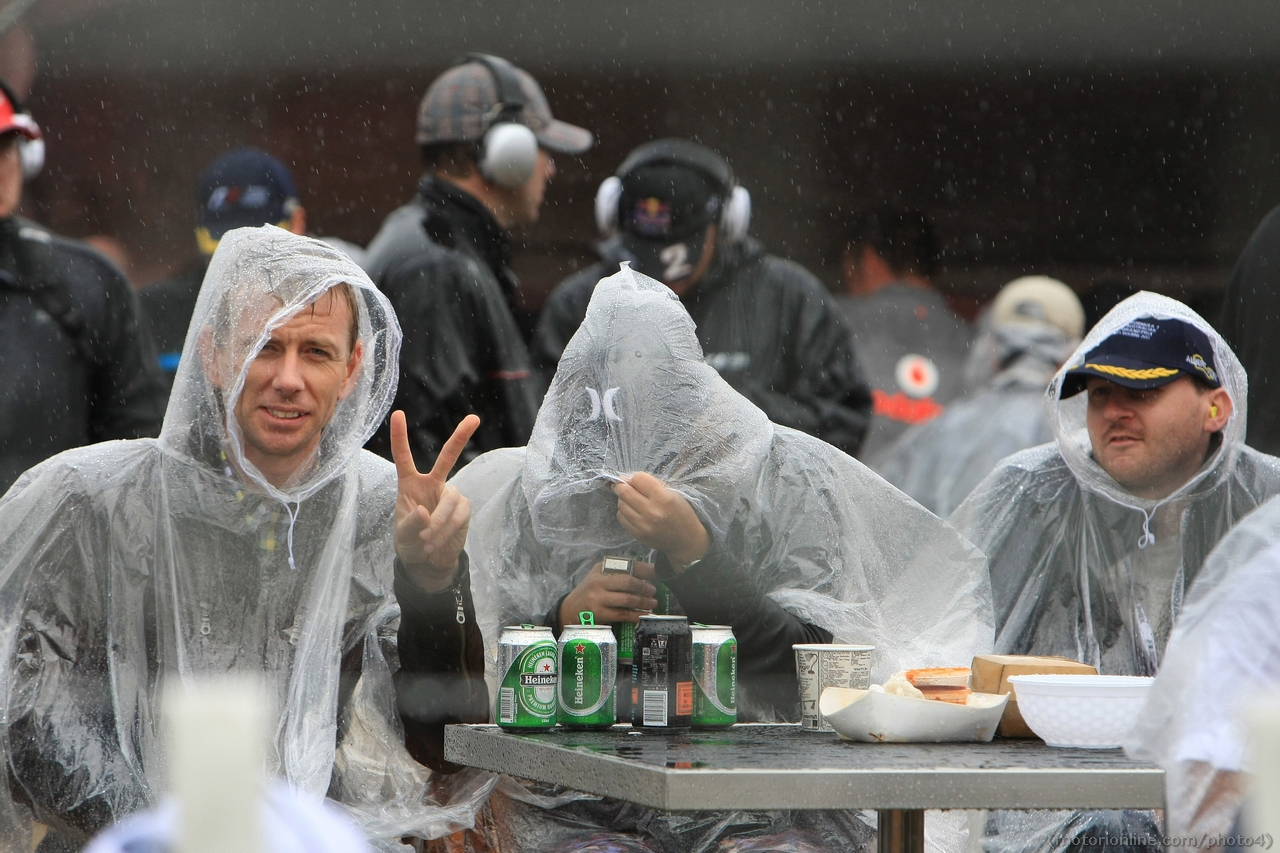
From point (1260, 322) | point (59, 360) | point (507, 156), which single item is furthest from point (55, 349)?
point (1260, 322)

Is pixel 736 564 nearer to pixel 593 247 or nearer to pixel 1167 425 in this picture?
pixel 1167 425

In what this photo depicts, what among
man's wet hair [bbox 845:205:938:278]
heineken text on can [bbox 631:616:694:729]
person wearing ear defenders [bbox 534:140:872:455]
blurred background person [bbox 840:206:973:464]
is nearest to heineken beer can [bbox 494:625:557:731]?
heineken text on can [bbox 631:616:694:729]

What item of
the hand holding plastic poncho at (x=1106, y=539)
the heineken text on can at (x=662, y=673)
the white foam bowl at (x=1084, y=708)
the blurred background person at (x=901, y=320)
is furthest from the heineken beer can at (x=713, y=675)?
the blurred background person at (x=901, y=320)

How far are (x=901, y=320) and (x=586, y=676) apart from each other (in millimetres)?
2689

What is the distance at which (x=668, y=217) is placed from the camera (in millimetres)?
3711

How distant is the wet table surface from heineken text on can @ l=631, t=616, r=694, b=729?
0.49ft

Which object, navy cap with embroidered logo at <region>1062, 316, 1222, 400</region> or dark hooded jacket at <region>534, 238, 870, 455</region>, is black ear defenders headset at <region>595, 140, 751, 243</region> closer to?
dark hooded jacket at <region>534, 238, 870, 455</region>

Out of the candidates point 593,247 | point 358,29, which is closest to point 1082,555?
point 593,247

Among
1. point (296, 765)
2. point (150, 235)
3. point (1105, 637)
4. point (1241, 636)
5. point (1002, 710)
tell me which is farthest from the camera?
point (150, 235)

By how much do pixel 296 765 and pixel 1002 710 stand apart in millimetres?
1008

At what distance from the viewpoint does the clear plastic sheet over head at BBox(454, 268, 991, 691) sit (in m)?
2.43

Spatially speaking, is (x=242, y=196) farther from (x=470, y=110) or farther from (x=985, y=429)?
(x=985, y=429)

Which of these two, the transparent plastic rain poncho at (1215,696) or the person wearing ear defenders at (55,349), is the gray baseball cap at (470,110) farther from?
the transparent plastic rain poncho at (1215,696)

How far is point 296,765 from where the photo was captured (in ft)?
7.32
